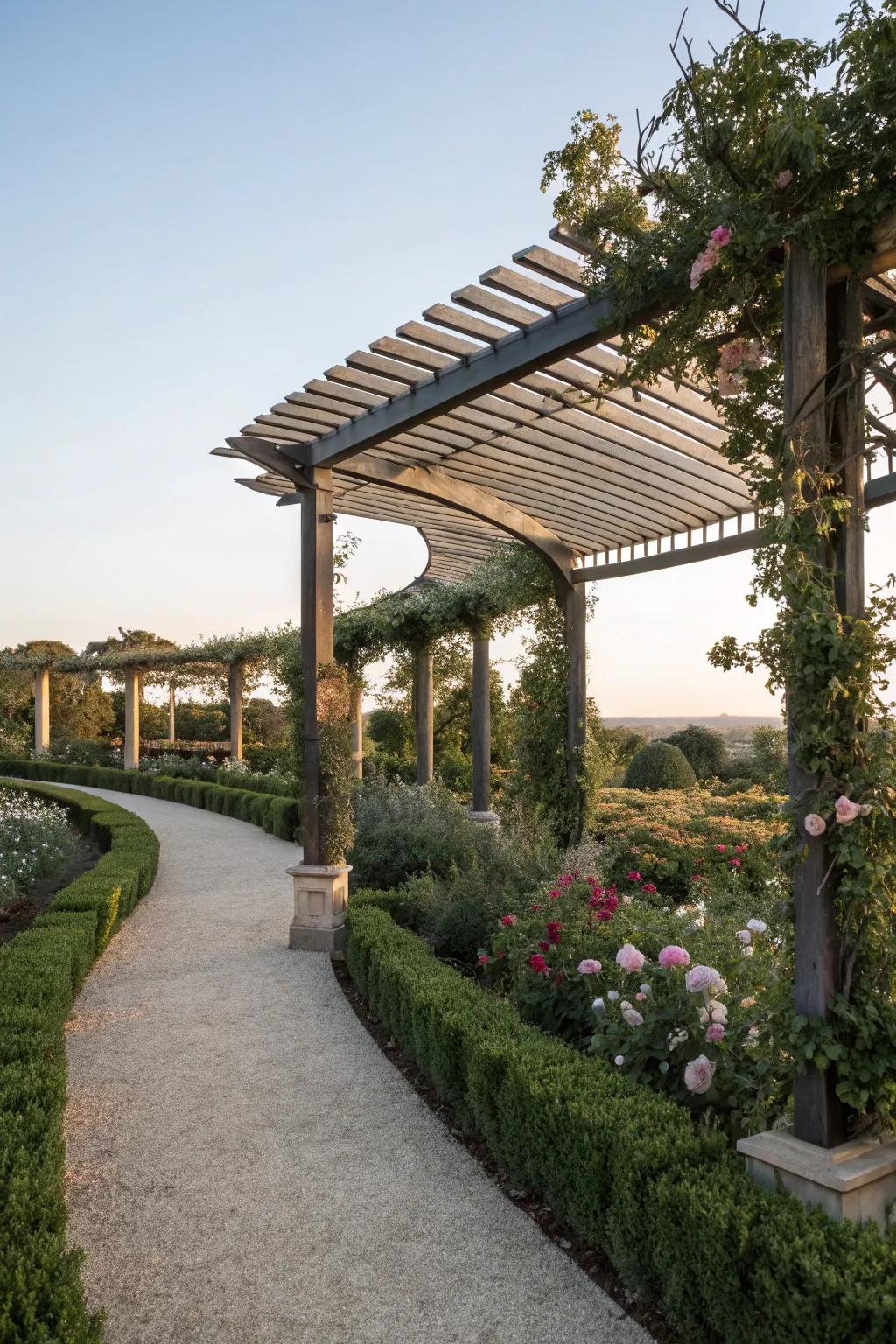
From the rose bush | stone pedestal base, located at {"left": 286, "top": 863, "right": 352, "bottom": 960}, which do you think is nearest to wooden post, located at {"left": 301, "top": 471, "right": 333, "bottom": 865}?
stone pedestal base, located at {"left": 286, "top": 863, "right": 352, "bottom": 960}

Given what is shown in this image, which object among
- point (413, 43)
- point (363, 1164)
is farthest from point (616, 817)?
point (413, 43)

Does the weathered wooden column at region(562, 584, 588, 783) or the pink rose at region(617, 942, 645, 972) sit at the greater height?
the weathered wooden column at region(562, 584, 588, 783)

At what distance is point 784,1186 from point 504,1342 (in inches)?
32.3

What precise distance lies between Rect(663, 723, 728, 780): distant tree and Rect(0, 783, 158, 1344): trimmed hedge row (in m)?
11.2

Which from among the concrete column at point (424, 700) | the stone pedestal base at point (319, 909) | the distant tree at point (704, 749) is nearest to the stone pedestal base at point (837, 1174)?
the stone pedestal base at point (319, 909)

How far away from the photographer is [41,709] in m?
23.5

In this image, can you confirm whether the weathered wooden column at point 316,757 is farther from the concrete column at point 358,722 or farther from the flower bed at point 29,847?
the concrete column at point 358,722

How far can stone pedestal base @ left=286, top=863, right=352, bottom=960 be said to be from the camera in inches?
241

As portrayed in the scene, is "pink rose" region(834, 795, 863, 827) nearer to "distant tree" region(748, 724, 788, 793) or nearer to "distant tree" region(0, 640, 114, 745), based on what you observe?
"distant tree" region(748, 724, 788, 793)

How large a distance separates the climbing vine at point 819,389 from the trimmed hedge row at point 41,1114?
1859 mm

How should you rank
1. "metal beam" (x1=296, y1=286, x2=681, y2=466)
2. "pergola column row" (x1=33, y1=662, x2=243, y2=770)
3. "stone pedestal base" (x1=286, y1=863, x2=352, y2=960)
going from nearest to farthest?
1. "metal beam" (x1=296, y1=286, x2=681, y2=466)
2. "stone pedestal base" (x1=286, y1=863, x2=352, y2=960)
3. "pergola column row" (x1=33, y1=662, x2=243, y2=770)

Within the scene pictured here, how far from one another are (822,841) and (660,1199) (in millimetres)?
1010

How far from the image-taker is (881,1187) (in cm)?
220

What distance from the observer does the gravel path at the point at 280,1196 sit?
7.68 feet
